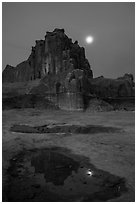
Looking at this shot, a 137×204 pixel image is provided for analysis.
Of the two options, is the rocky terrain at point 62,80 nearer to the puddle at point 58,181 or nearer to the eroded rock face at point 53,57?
the eroded rock face at point 53,57

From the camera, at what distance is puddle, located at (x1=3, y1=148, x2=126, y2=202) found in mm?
4801

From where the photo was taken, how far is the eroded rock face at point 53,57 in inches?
2309

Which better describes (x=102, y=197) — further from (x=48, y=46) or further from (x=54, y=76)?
(x=48, y=46)

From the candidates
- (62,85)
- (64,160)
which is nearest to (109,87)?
(62,85)

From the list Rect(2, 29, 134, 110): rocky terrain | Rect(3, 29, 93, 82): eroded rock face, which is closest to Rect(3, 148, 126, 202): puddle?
Rect(2, 29, 134, 110): rocky terrain

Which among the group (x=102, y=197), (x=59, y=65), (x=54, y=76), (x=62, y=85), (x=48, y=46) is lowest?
(x=102, y=197)

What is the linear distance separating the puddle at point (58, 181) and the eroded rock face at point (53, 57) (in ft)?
152

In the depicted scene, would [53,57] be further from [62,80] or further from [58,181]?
[58,181]

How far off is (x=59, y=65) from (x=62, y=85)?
65.8 feet

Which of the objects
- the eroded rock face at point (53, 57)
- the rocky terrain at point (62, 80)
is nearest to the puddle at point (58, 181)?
the rocky terrain at point (62, 80)

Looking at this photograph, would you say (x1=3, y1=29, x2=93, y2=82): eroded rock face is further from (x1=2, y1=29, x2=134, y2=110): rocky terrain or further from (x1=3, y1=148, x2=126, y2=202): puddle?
→ (x1=3, y1=148, x2=126, y2=202): puddle

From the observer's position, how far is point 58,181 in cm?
Result: 574

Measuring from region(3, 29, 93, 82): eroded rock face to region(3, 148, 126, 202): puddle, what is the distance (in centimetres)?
4622

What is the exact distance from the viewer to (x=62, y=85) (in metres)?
41.0
